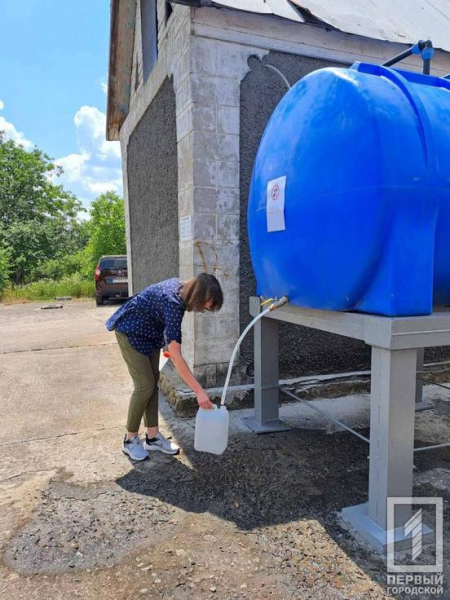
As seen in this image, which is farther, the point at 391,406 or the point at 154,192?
the point at 154,192

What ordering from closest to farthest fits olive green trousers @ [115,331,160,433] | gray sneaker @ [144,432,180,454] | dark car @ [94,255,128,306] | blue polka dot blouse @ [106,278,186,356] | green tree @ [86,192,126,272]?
1. blue polka dot blouse @ [106,278,186,356]
2. olive green trousers @ [115,331,160,433]
3. gray sneaker @ [144,432,180,454]
4. dark car @ [94,255,128,306]
5. green tree @ [86,192,126,272]

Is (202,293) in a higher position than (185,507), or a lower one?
higher

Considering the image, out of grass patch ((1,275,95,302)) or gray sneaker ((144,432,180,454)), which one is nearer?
gray sneaker ((144,432,180,454))

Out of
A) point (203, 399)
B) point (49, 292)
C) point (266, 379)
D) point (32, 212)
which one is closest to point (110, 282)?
point (49, 292)

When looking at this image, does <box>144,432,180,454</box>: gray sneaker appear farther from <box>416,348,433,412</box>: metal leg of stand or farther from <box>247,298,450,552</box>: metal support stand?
<box>416,348,433,412</box>: metal leg of stand

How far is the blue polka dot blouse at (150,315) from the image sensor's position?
2.58 meters

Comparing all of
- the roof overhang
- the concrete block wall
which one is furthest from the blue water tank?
the roof overhang

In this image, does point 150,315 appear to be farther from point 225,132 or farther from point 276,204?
point 225,132

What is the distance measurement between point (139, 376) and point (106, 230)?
16734 millimetres

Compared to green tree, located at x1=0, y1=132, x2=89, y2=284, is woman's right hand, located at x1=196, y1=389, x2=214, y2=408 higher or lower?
lower

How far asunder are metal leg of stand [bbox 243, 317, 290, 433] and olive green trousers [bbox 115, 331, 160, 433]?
0.82 meters

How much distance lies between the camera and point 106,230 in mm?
18578

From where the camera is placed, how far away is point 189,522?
228 centimetres

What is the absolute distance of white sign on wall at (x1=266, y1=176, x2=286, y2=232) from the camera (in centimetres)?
243
